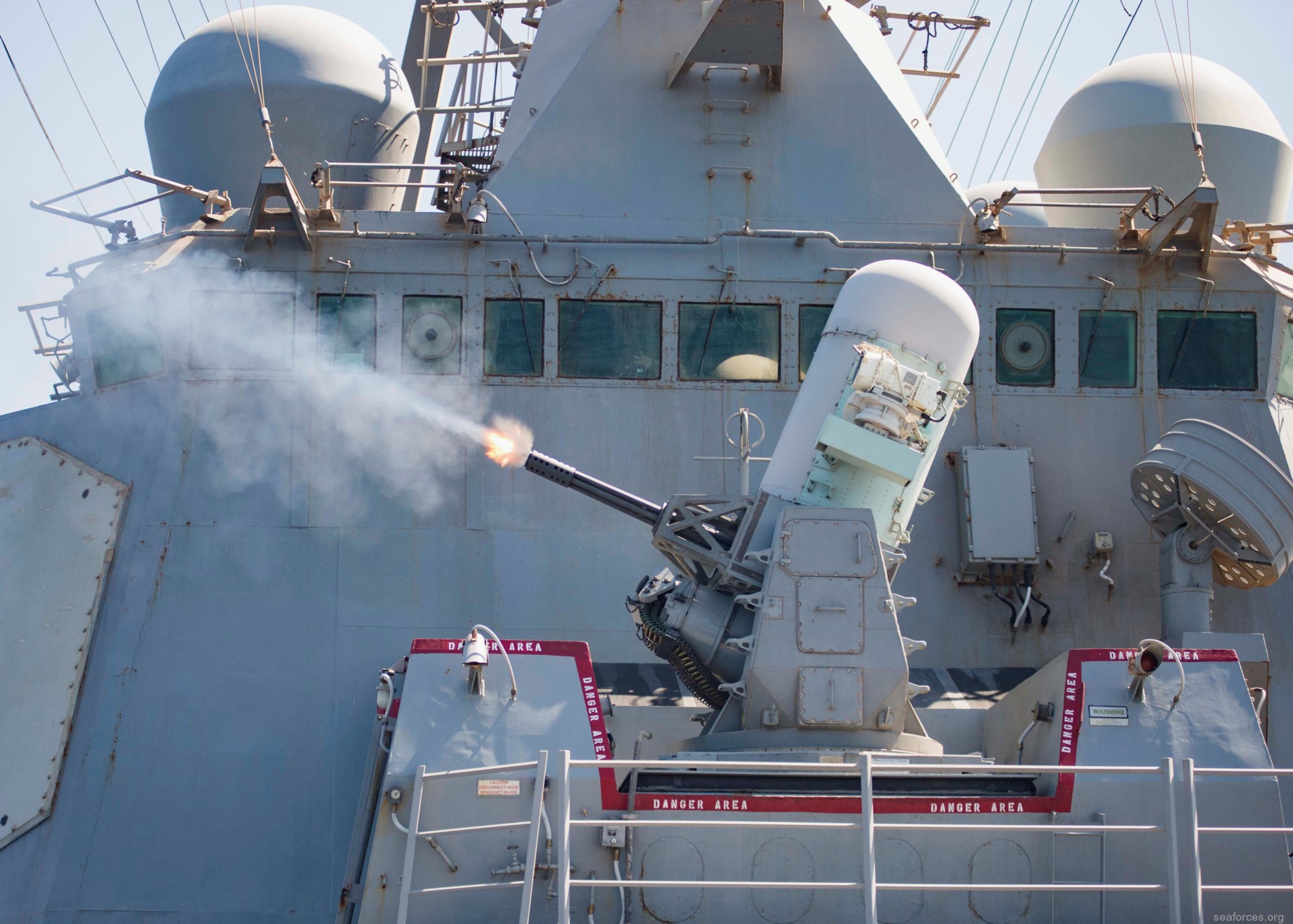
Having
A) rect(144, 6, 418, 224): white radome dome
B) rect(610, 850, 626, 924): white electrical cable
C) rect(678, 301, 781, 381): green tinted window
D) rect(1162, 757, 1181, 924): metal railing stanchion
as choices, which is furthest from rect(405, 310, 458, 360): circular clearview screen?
rect(1162, 757, 1181, 924): metal railing stanchion

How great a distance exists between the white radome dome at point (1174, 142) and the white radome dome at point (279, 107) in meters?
6.43

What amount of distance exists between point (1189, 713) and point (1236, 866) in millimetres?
867

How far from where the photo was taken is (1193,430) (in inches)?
358

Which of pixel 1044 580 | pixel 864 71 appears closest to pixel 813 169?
pixel 864 71

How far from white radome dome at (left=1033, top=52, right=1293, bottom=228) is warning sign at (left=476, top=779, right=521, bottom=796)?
334 inches

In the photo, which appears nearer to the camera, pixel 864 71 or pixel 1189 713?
pixel 1189 713

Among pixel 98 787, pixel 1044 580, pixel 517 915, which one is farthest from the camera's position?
pixel 1044 580

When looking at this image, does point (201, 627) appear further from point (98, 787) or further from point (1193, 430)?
point (1193, 430)

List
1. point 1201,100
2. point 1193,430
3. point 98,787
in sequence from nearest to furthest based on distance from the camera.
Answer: point 1193,430, point 98,787, point 1201,100

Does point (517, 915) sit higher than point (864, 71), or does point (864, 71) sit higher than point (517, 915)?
point (864, 71)

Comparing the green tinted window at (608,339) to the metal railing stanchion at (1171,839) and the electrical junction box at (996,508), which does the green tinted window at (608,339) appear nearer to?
the electrical junction box at (996,508)

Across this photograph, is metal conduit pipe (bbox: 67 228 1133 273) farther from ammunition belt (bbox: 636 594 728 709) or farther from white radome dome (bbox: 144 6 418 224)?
ammunition belt (bbox: 636 594 728 709)

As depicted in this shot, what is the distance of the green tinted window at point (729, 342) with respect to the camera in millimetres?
11039

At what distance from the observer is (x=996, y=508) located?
1064cm
